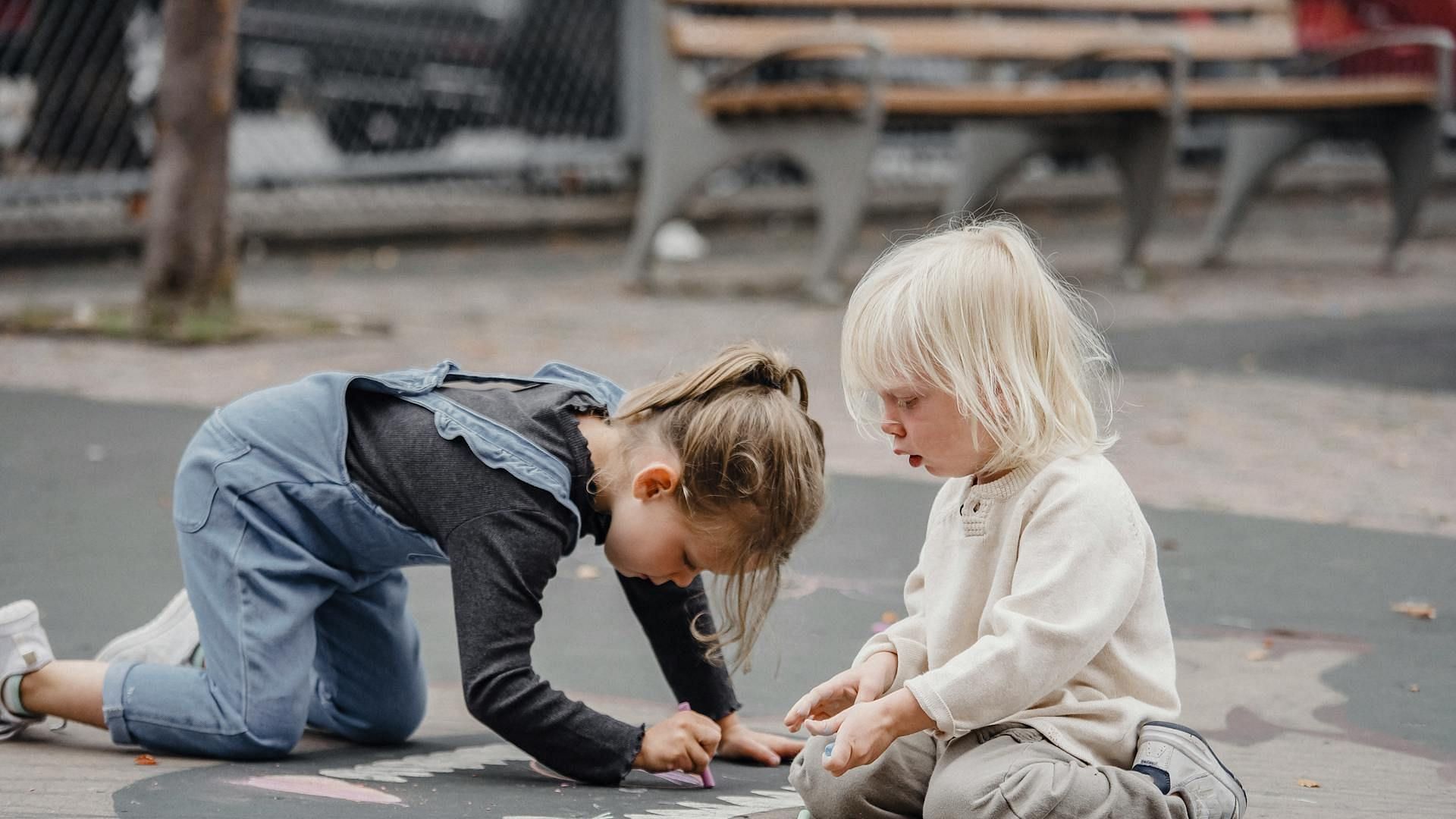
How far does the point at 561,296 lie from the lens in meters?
6.86

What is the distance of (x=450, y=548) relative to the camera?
2102mm

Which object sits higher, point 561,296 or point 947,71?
point 947,71

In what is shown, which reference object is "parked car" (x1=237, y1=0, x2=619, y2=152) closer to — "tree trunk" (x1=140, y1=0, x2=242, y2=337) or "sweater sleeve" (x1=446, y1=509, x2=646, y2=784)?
"tree trunk" (x1=140, y1=0, x2=242, y2=337)

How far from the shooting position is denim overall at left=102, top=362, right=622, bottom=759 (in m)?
2.27

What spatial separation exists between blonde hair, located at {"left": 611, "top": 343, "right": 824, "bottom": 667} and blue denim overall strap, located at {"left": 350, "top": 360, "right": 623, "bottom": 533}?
0.12 m

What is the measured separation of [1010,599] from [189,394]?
338cm

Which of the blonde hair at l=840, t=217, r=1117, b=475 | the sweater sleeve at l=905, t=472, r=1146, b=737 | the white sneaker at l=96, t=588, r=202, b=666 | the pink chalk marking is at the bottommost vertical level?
the pink chalk marking

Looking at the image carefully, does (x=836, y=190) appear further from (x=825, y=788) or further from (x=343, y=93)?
(x=825, y=788)

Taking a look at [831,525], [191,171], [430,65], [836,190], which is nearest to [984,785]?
[831,525]

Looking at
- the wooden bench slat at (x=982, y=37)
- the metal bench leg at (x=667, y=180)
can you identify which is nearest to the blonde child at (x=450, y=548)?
the wooden bench slat at (x=982, y=37)

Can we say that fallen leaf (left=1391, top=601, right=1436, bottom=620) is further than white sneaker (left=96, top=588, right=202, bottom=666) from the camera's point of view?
Yes

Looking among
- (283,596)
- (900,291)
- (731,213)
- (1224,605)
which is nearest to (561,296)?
(731,213)

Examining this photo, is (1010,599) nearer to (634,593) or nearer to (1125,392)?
(634,593)

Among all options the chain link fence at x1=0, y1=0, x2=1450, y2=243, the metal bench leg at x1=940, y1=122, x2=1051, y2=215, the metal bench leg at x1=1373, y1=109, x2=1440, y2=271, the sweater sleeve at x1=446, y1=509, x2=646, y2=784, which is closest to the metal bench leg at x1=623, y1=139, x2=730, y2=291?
the chain link fence at x1=0, y1=0, x2=1450, y2=243
